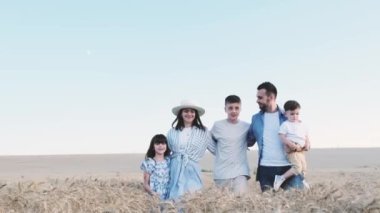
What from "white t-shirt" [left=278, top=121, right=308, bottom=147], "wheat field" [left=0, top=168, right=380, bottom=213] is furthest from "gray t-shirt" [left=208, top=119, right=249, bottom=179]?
"wheat field" [left=0, top=168, right=380, bottom=213]

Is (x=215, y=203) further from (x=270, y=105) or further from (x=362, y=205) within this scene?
(x=270, y=105)

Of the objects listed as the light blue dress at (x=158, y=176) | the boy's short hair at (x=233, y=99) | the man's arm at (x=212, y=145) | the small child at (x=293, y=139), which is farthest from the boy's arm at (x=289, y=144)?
the light blue dress at (x=158, y=176)

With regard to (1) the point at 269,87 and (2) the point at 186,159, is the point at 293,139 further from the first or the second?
(2) the point at 186,159

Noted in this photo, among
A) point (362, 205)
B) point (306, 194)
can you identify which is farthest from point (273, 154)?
point (362, 205)

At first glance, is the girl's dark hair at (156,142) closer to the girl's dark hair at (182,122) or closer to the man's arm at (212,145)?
the girl's dark hair at (182,122)

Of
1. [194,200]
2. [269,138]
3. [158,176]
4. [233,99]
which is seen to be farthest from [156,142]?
[194,200]

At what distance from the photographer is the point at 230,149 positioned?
8461 mm

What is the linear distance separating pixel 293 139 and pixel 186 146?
5.07 ft

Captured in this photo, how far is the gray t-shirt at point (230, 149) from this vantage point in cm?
844

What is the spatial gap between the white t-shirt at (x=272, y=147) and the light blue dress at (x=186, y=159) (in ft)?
2.86

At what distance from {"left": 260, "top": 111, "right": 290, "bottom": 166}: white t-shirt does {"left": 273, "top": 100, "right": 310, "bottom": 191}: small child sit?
0.14 meters

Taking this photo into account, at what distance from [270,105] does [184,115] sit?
50.0 inches

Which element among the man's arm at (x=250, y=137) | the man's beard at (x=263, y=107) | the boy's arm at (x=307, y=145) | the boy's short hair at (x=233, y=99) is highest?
the boy's short hair at (x=233, y=99)

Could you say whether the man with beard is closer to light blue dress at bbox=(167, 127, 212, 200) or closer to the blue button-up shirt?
the blue button-up shirt
